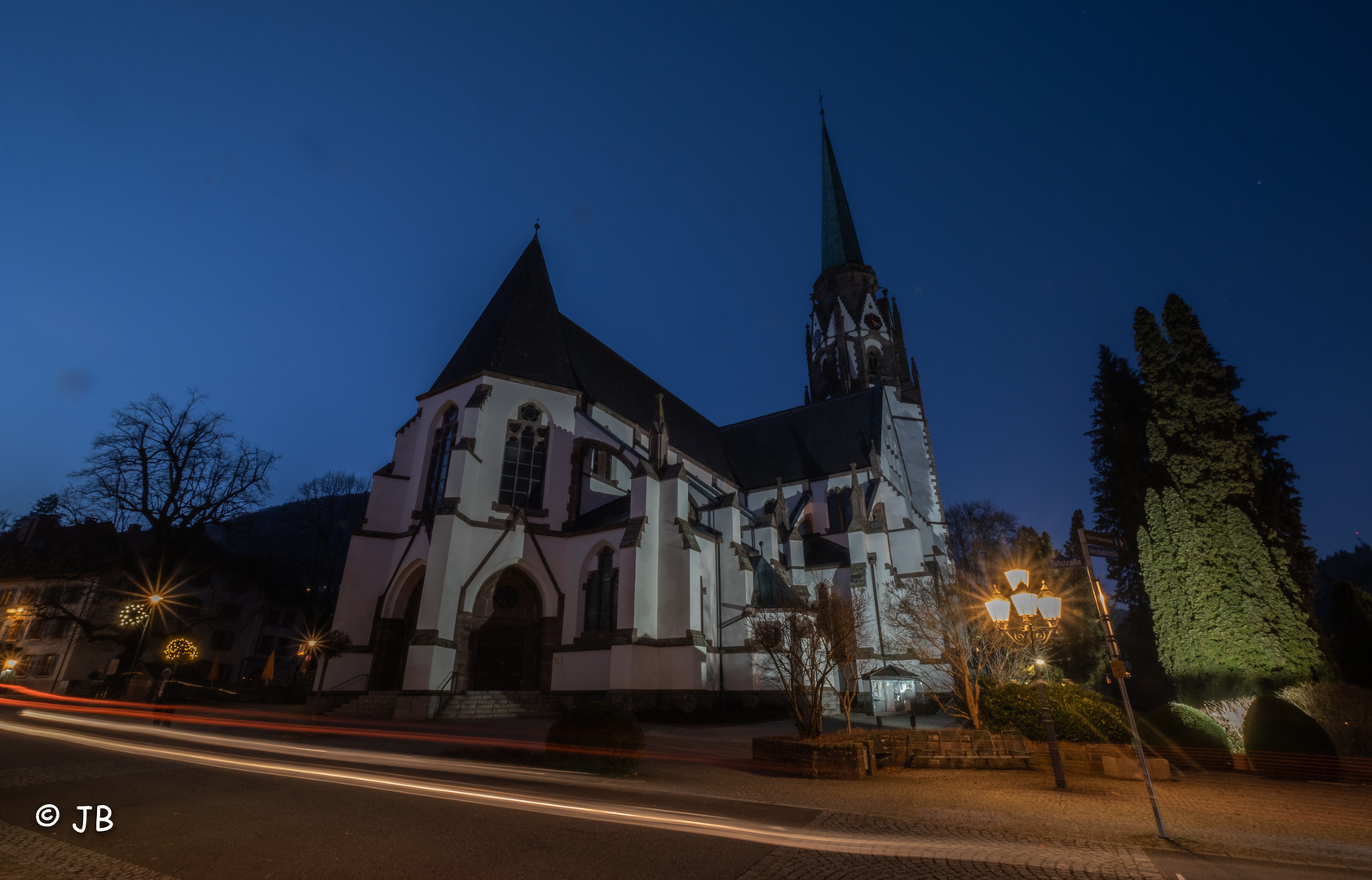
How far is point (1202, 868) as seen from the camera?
16.9 feet

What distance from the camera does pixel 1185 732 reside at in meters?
11.5

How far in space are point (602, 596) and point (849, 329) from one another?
1193 inches

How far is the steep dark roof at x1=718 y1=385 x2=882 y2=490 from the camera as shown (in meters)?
34.6

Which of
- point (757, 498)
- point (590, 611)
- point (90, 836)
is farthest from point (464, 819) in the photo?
point (757, 498)

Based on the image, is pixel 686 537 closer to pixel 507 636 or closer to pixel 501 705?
pixel 507 636

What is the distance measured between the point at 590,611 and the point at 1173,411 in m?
17.5

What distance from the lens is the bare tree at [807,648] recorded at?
1151cm

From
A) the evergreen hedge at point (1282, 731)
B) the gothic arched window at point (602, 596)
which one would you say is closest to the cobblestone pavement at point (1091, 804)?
the evergreen hedge at point (1282, 731)

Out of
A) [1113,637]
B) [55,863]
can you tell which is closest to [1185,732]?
[1113,637]

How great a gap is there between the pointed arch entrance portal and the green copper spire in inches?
1437

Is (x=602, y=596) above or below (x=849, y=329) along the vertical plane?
below

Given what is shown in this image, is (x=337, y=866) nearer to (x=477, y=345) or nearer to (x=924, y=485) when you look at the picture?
(x=477, y=345)

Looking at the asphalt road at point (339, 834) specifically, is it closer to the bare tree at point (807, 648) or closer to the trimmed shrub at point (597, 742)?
the trimmed shrub at point (597, 742)

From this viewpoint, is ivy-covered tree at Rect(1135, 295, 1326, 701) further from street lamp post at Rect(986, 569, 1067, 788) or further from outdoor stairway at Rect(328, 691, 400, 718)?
outdoor stairway at Rect(328, 691, 400, 718)
